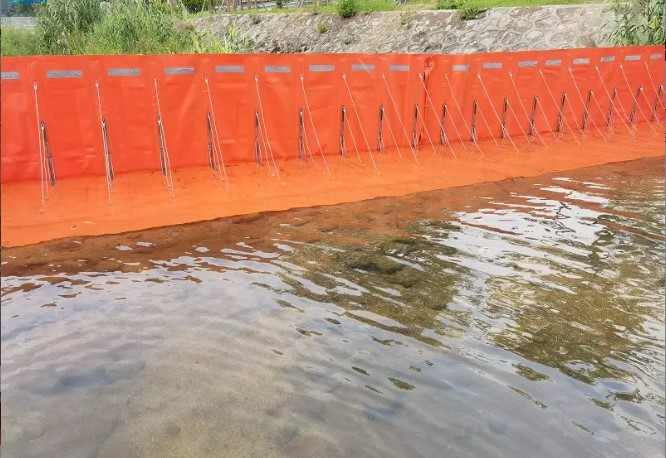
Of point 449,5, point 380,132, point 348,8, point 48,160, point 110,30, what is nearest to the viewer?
point 48,160

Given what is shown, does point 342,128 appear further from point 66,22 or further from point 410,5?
point 410,5

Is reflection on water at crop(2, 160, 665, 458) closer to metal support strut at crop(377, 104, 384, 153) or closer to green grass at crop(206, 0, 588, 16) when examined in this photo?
metal support strut at crop(377, 104, 384, 153)

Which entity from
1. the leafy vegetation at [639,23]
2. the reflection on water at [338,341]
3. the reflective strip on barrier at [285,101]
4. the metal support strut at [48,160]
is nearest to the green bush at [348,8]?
the leafy vegetation at [639,23]

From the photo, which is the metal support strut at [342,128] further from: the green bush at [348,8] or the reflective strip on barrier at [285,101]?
the green bush at [348,8]

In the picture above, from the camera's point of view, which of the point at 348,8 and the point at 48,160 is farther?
the point at 348,8

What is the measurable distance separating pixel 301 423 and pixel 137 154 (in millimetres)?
7103

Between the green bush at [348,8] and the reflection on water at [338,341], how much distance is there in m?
21.7

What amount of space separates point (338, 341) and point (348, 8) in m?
25.0

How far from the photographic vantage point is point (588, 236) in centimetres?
723

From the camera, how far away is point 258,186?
9.31 metres

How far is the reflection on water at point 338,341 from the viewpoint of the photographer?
3387 mm

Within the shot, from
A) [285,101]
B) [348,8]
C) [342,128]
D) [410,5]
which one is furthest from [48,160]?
[410,5]

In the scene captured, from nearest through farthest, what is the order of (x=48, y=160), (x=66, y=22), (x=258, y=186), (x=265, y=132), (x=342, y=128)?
(x=48, y=160), (x=258, y=186), (x=265, y=132), (x=342, y=128), (x=66, y=22)

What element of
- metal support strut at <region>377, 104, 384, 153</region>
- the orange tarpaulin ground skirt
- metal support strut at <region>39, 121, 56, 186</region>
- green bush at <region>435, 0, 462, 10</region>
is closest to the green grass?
green bush at <region>435, 0, 462, 10</region>
